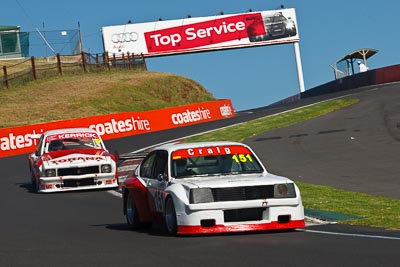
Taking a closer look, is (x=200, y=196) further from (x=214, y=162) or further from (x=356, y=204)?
(x=356, y=204)

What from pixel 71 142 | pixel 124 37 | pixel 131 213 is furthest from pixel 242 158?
pixel 124 37

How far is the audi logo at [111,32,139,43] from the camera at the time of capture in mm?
93688

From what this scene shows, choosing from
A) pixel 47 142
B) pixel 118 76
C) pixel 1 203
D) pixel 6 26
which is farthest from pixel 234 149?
pixel 6 26

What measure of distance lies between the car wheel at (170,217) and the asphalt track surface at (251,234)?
7.6 inches

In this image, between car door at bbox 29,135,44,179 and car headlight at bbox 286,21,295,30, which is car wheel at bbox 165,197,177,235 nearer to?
car door at bbox 29,135,44,179

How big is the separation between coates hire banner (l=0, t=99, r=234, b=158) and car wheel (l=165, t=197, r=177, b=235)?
18.2 m

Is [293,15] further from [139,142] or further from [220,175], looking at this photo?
[220,175]

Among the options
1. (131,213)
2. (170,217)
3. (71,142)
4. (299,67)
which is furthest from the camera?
(299,67)

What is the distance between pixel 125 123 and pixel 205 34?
2013 inches

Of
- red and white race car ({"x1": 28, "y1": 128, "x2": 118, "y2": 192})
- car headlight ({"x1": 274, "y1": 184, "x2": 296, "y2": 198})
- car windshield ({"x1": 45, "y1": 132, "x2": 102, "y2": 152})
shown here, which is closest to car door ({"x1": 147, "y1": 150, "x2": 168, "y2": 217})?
car headlight ({"x1": 274, "y1": 184, "x2": 296, "y2": 198})

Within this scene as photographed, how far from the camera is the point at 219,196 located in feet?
41.5

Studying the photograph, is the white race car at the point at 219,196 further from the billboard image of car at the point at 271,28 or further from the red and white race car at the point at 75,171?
the billboard image of car at the point at 271,28

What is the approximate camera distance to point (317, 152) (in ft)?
89.4

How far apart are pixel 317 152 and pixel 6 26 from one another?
67140mm
